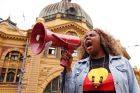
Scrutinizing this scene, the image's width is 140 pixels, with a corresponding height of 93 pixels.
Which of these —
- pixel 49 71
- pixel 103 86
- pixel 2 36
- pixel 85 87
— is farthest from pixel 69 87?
pixel 2 36

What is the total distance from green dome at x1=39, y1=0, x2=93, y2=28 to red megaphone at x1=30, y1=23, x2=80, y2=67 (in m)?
30.6

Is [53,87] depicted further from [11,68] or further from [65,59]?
[65,59]

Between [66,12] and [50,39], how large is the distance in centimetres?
3182

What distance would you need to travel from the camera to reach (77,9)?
36844 millimetres

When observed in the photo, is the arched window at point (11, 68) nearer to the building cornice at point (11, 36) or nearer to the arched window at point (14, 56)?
the arched window at point (14, 56)

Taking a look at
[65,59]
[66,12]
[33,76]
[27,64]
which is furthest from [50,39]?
[66,12]

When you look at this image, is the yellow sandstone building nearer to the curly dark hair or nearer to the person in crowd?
the curly dark hair

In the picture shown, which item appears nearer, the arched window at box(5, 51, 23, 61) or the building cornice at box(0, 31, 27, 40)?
the arched window at box(5, 51, 23, 61)

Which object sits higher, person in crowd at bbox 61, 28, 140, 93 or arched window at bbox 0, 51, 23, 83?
arched window at bbox 0, 51, 23, 83

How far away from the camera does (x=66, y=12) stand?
115 feet

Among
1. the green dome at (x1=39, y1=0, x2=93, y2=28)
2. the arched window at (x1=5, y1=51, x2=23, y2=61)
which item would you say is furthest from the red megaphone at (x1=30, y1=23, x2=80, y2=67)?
the green dome at (x1=39, y1=0, x2=93, y2=28)

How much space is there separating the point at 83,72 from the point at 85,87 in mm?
253

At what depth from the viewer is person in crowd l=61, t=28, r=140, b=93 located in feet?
10.5

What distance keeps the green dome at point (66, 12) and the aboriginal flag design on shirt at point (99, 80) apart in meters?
31.1
